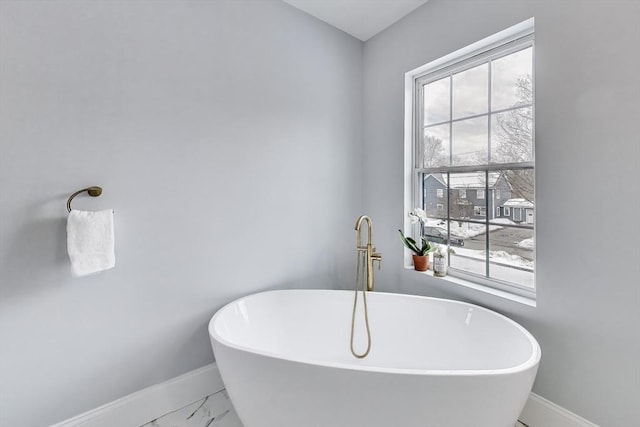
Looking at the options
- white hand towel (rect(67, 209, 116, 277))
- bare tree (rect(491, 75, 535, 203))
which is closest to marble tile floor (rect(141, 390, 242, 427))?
white hand towel (rect(67, 209, 116, 277))

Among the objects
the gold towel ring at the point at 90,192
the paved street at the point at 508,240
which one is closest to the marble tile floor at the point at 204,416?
the gold towel ring at the point at 90,192

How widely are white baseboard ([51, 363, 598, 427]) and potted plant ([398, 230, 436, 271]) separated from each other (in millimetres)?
921

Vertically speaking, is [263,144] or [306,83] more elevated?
[306,83]

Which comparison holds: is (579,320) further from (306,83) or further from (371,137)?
(306,83)

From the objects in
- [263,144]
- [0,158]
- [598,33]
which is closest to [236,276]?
[263,144]

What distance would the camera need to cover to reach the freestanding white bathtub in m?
1.02

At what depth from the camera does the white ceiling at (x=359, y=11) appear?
2.02 m

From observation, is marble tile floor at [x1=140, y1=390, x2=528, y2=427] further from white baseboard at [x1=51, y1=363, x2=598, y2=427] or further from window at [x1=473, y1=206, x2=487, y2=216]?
window at [x1=473, y1=206, x2=487, y2=216]

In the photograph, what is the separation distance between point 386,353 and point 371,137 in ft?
5.63

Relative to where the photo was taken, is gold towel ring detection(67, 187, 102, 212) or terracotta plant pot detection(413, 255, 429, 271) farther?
terracotta plant pot detection(413, 255, 429, 271)

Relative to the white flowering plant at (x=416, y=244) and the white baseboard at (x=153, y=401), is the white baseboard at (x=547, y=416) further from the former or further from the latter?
the white baseboard at (x=153, y=401)

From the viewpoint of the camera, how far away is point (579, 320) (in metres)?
1.36

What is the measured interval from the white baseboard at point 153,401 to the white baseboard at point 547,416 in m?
1.80

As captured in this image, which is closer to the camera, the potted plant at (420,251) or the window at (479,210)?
the window at (479,210)
